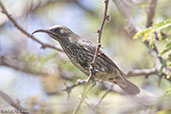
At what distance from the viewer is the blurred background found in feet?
17.0

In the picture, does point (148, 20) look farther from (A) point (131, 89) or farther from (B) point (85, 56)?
(B) point (85, 56)

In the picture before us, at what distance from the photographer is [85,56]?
4.63m

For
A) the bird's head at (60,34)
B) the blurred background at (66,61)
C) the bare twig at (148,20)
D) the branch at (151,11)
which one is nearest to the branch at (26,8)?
the blurred background at (66,61)

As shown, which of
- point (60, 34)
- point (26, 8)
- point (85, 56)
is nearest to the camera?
point (85, 56)

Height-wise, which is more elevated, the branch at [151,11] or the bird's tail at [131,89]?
the branch at [151,11]

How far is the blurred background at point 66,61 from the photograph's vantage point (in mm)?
5176

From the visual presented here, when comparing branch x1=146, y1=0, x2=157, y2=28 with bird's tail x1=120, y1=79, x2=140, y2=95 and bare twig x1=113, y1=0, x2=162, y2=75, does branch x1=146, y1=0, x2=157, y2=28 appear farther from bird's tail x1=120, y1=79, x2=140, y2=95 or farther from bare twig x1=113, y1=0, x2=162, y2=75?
bird's tail x1=120, y1=79, x2=140, y2=95

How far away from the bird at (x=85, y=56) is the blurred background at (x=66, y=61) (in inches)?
17.3

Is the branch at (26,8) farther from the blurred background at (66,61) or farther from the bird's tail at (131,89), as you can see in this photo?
the bird's tail at (131,89)

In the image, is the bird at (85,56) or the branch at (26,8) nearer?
the bird at (85,56)

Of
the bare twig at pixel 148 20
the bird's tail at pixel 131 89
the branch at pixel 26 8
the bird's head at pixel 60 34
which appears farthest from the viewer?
the branch at pixel 26 8

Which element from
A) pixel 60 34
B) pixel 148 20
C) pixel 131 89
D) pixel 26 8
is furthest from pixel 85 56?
pixel 26 8

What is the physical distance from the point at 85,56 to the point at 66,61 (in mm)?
1683

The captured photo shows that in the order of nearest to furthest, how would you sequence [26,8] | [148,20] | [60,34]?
[60,34], [148,20], [26,8]
